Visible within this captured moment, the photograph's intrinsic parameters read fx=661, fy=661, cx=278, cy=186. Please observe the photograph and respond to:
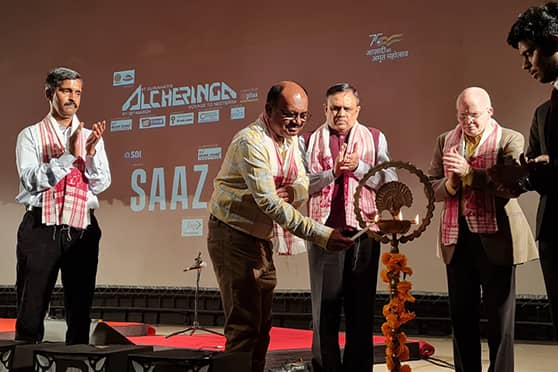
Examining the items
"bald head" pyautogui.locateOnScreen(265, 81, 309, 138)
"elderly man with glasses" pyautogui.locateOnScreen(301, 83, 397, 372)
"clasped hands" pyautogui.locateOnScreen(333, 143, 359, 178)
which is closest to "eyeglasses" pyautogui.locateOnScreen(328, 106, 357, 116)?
"elderly man with glasses" pyautogui.locateOnScreen(301, 83, 397, 372)

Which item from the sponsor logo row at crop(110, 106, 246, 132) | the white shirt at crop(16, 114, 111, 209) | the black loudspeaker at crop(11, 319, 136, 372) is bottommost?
the black loudspeaker at crop(11, 319, 136, 372)

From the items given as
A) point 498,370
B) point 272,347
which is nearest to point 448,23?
point 272,347

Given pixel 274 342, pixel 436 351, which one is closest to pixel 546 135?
pixel 274 342

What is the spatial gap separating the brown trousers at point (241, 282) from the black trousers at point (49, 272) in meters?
0.72

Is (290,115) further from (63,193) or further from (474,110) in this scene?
(63,193)

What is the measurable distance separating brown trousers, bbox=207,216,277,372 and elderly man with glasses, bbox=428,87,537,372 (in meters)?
0.89

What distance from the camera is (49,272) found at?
2895 mm

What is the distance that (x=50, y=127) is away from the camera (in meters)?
3.06

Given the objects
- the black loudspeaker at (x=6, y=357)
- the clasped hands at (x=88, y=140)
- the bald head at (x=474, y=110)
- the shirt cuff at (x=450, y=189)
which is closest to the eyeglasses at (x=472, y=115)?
the bald head at (x=474, y=110)

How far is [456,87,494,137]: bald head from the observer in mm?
2977

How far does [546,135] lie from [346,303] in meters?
1.15

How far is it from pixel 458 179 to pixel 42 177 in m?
1.83

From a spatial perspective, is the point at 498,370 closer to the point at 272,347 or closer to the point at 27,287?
the point at 272,347

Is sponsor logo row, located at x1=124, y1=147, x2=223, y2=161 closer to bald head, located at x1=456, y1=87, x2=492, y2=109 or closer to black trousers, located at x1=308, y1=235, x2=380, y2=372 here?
black trousers, located at x1=308, y1=235, x2=380, y2=372
